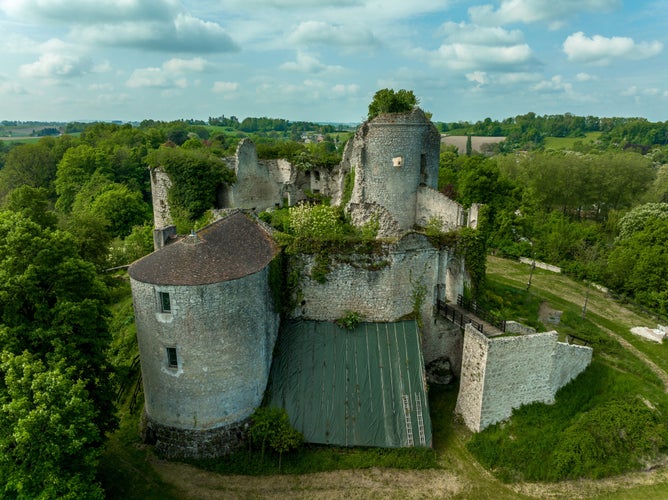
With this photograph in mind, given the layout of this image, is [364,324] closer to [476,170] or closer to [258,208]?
[258,208]

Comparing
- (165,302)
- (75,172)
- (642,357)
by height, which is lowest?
(642,357)

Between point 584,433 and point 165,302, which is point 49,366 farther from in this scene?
point 584,433

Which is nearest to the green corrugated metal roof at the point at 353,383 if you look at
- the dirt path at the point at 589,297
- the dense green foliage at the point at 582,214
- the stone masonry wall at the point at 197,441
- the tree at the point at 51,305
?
the stone masonry wall at the point at 197,441

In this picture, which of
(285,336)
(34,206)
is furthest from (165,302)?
(34,206)

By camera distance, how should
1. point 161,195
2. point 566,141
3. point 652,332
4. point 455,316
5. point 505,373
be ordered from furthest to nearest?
1. point 566,141
2. point 161,195
3. point 652,332
4. point 455,316
5. point 505,373

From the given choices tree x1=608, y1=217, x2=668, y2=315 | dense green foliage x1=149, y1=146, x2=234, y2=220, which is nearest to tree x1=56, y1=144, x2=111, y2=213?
dense green foliage x1=149, y1=146, x2=234, y2=220

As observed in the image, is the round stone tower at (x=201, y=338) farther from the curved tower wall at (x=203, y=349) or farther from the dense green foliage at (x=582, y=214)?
the dense green foliage at (x=582, y=214)
